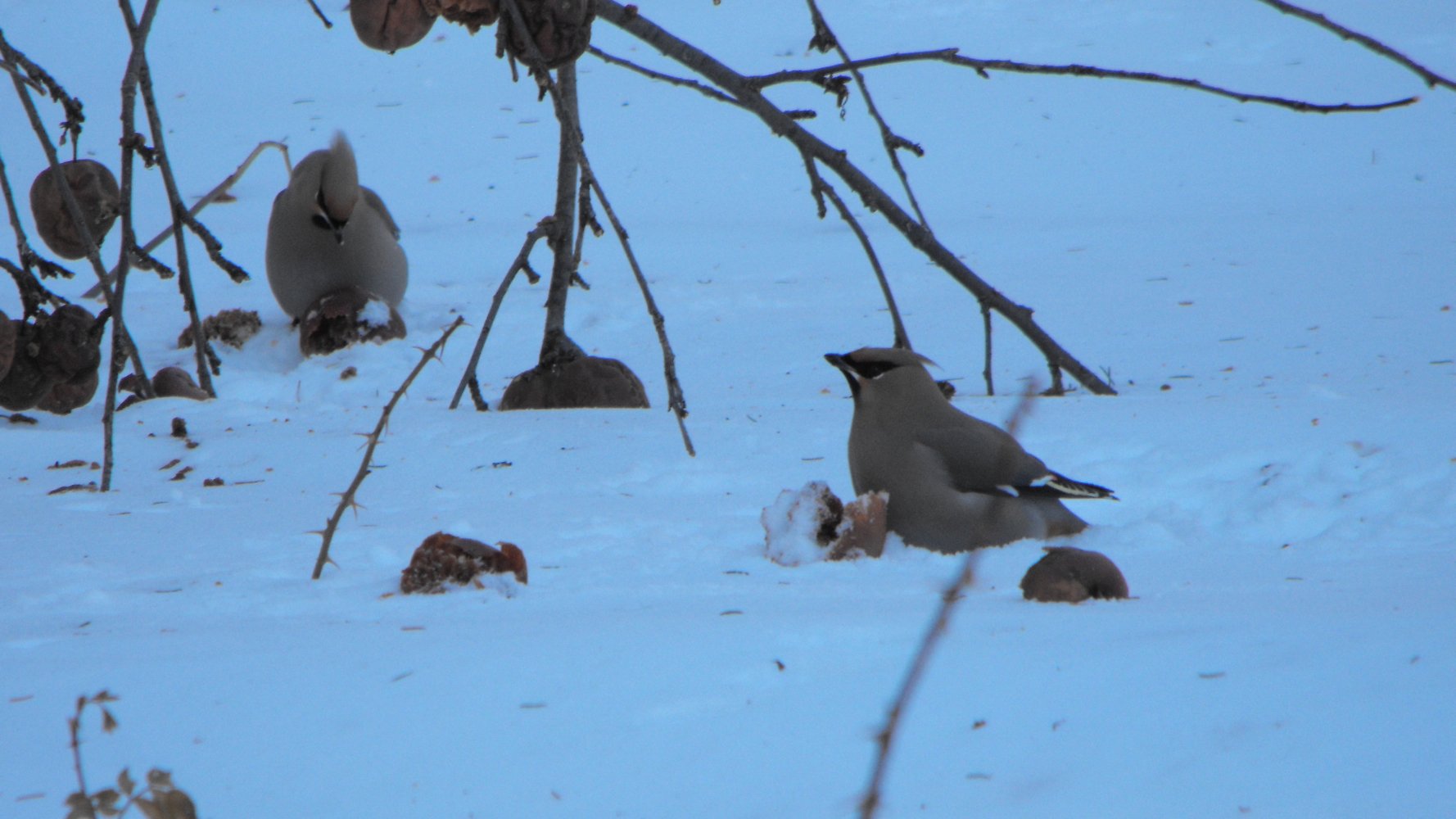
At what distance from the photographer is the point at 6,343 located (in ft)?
7.11

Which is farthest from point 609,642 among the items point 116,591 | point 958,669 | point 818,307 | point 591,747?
point 818,307

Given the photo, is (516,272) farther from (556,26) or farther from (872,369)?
(872,369)

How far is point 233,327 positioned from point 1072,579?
4.69m

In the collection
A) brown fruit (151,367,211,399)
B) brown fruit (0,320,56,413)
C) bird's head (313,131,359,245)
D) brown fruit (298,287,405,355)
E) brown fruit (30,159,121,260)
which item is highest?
brown fruit (30,159,121,260)

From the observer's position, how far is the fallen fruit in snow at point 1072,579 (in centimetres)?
191

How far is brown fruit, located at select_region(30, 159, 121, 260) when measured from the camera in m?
2.34

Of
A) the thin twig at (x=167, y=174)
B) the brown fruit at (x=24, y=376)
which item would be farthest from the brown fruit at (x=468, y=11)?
the brown fruit at (x=24, y=376)

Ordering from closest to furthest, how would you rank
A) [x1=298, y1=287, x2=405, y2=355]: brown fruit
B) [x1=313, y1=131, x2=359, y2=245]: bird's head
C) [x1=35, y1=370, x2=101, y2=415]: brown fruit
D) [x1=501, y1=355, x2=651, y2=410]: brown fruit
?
[x1=35, y1=370, x2=101, y2=415]: brown fruit, [x1=501, y1=355, x2=651, y2=410]: brown fruit, [x1=298, y1=287, x2=405, y2=355]: brown fruit, [x1=313, y1=131, x2=359, y2=245]: bird's head

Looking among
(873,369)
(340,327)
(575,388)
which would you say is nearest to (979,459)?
(873,369)

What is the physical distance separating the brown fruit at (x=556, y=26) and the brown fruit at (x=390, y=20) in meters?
0.12

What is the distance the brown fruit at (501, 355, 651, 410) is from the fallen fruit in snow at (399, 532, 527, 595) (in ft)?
5.80

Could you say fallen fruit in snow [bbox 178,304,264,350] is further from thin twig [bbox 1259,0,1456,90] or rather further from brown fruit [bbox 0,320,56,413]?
thin twig [bbox 1259,0,1456,90]

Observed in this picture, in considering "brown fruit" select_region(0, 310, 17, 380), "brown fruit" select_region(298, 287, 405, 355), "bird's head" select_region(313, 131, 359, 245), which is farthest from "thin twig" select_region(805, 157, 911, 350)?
"bird's head" select_region(313, 131, 359, 245)

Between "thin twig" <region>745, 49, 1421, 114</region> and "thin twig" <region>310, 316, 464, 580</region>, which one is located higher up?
"thin twig" <region>745, 49, 1421, 114</region>
